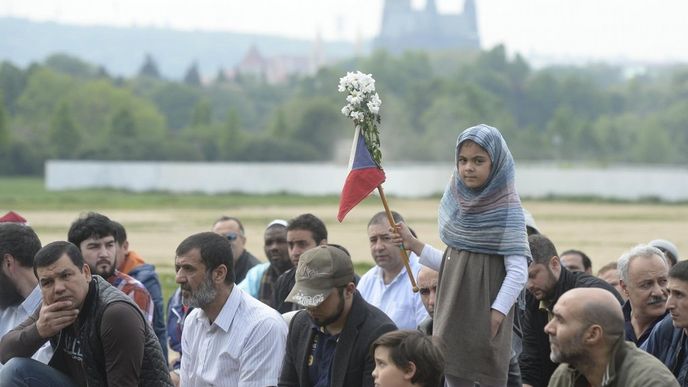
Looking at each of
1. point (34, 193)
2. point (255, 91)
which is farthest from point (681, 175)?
point (255, 91)

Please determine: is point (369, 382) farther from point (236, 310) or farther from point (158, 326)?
point (158, 326)

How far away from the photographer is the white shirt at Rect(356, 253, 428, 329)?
7.80 metres

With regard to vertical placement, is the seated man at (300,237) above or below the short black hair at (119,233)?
below

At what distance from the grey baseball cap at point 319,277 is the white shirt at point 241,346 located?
0.63 meters

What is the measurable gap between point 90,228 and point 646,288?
3.56 meters

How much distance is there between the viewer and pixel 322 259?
5.90 metres

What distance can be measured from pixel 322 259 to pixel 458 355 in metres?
0.80

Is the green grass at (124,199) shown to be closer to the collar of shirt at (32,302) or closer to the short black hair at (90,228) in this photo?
the short black hair at (90,228)

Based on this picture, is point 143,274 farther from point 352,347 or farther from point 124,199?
point 124,199

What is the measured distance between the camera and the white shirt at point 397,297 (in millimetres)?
7801

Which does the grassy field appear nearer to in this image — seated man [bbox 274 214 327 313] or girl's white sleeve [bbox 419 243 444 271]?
seated man [bbox 274 214 327 313]

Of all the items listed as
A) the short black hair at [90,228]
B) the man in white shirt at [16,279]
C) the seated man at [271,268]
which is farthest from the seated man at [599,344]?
the seated man at [271,268]

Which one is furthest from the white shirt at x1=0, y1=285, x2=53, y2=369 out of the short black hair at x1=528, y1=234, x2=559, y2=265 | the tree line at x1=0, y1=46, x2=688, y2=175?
the tree line at x1=0, y1=46, x2=688, y2=175

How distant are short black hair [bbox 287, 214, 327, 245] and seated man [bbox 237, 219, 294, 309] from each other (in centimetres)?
72
